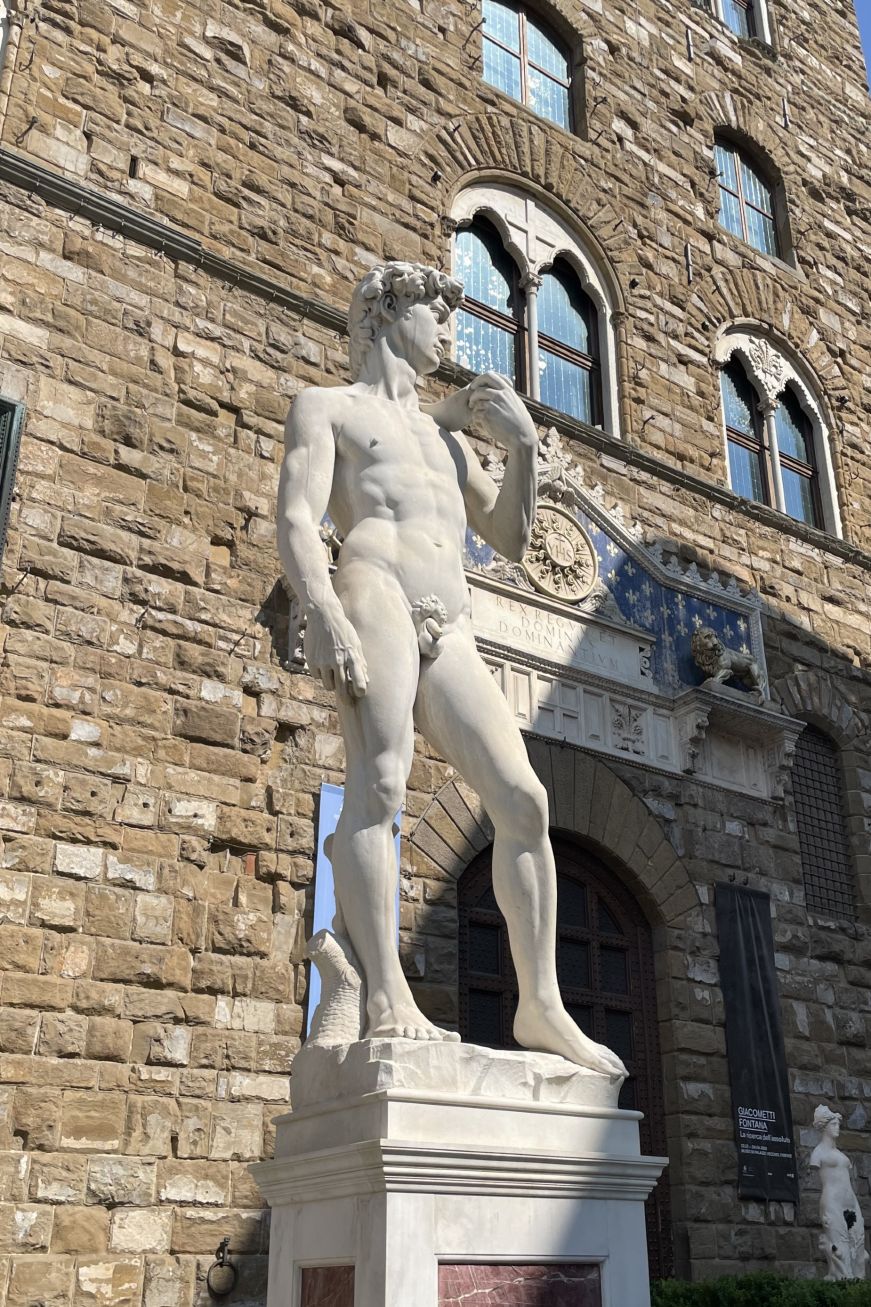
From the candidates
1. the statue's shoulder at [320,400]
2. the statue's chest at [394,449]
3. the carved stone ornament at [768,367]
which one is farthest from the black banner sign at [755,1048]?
the statue's shoulder at [320,400]

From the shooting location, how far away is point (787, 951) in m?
10.8

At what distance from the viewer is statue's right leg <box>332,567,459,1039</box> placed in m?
4.62

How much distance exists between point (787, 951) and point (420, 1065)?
7178 millimetres

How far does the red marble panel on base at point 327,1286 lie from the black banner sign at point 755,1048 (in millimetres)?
5915

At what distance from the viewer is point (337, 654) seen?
4805 millimetres

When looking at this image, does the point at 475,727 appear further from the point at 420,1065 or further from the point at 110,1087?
the point at 110,1087

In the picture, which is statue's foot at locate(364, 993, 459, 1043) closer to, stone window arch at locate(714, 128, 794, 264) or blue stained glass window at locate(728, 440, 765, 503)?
blue stained glass window at locate(728, 440, 765, 503)

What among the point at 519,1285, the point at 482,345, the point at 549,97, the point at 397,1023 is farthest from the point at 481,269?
the point at 519,1285

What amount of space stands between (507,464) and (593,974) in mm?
5075

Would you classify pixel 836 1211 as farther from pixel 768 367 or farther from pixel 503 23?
pixel 503 23

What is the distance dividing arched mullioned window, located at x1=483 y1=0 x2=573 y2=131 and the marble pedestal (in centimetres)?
1054

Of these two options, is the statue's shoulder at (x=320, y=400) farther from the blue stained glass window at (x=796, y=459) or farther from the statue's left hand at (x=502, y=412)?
the blue stained glass window at (x=796, y=459)

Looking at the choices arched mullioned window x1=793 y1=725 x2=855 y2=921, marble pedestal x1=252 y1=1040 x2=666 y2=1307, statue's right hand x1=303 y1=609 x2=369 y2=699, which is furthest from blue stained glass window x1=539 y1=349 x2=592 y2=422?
marble pedestal x1=252 y1=1040 x2=666 y2=1307

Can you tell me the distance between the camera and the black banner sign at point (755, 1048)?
9719 millimetres
